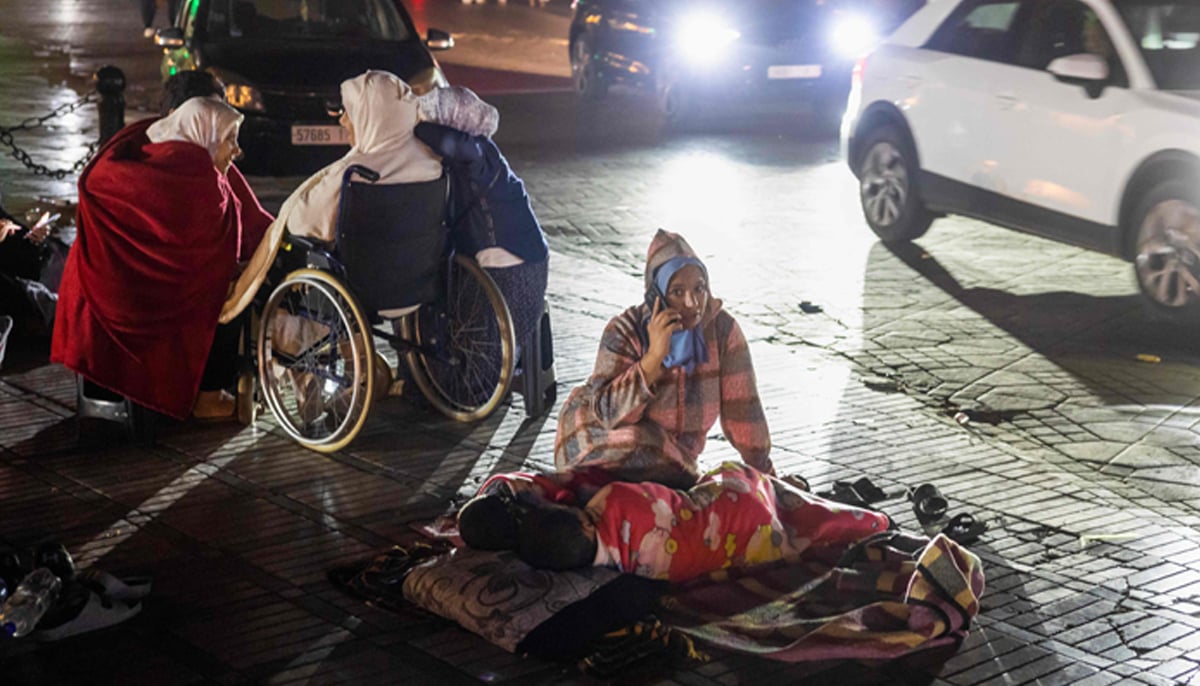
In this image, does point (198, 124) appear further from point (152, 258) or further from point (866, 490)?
point (866, 490)

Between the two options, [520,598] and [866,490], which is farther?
[866,490]

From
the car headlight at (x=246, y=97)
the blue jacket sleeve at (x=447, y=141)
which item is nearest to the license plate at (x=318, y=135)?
the car headlight at (x=246, y=97)

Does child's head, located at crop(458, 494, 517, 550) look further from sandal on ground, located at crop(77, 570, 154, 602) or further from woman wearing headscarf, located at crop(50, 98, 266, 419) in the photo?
woman wearing headscarf, located at crop(50, 98, 266, 419)

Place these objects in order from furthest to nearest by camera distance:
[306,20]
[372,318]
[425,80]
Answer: [306,20] → [425,80] → [372,318]

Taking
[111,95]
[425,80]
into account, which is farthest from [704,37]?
[111,95]

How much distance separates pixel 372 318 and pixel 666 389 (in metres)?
1.76

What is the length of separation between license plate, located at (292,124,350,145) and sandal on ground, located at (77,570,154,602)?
25.3ft

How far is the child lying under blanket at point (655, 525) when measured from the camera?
4.83 m

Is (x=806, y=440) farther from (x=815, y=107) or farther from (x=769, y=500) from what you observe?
(x=815, y=107)

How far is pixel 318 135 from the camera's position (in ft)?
40.3

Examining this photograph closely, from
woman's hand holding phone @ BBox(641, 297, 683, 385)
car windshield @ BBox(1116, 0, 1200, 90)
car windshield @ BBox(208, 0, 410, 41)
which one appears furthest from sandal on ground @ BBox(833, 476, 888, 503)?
car windshield @ BBox(208, 0, 410, 41)

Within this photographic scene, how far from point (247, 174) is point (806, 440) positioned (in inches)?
290

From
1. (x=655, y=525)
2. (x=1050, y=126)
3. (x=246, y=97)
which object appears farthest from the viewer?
(x=246, y=97)

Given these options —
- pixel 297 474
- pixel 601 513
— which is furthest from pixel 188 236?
pixel 601 513
